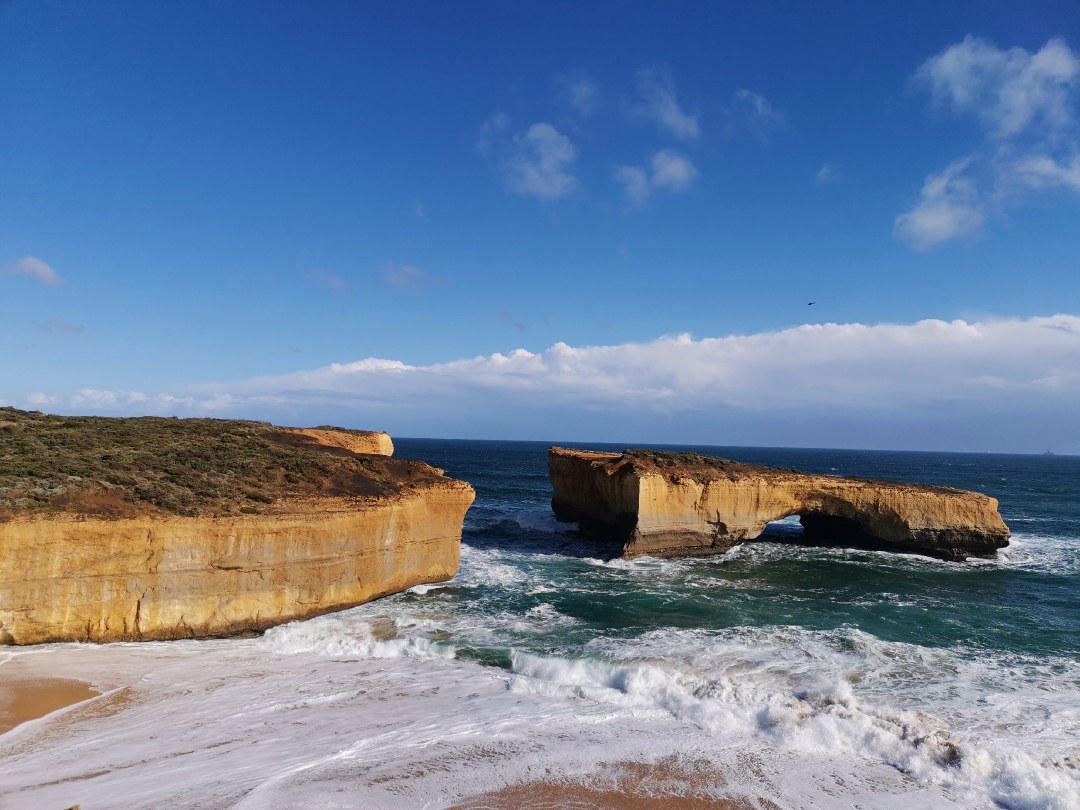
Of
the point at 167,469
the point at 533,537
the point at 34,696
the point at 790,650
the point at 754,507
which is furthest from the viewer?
the point at 533,537

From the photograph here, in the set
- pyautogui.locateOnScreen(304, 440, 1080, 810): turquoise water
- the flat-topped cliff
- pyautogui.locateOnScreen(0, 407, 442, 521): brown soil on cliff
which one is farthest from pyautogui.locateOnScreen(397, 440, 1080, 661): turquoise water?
pyautogui.locateOnScreen(0, 407, 442, 521): brown soil on cliff

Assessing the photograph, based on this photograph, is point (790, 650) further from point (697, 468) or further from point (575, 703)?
point (697, 468)

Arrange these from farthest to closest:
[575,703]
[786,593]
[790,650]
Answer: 1. [786,593]
2. [790,650]
3. [575,703]

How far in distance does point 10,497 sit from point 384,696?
8.92 metres

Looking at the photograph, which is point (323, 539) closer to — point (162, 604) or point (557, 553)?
point (162, 604)

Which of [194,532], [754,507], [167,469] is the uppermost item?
[167,469]

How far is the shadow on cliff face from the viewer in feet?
78.9

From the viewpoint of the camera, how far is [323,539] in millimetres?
14164

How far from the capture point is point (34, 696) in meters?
9.83

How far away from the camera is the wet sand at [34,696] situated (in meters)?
9.31

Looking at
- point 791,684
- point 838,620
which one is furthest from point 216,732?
point 838,620

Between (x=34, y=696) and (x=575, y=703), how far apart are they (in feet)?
30.9

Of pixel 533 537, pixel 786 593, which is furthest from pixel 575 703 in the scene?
pixel 533 537

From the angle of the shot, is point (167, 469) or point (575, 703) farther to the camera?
point (167, 469)
